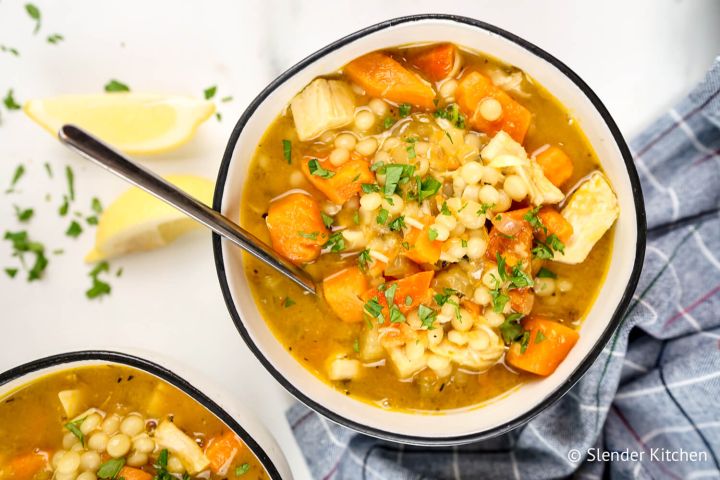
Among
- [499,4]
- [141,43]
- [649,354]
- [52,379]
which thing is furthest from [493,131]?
[52,379]

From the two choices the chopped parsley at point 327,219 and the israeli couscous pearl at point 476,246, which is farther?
the chopped parsley at point 327,219

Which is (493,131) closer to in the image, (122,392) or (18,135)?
(122,392)

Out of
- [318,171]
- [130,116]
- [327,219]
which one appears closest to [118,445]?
[327,219]

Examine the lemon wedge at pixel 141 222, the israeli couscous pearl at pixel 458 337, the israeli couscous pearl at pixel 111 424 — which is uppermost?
the lemon wedge at pixel 141 222

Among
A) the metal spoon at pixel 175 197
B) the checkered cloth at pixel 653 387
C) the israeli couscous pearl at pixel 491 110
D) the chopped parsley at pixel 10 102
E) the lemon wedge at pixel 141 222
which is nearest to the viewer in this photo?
the metal spoon at pixel 175 197

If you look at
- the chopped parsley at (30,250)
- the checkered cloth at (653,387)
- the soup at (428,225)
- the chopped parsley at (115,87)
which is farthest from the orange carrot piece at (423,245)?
the chopped parsley at (30,250)

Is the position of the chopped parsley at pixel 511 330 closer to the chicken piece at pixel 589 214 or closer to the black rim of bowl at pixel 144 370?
the chicken piece at pixel 589 214

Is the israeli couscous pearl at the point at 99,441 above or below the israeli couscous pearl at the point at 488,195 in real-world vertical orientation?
below

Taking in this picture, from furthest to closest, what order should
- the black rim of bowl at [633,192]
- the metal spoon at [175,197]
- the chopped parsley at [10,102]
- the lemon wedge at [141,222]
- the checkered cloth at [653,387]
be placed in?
1. the chopped parsley at [10,102]
2. the checkered cloth at [653,387]
3. the lemon wedge at [141,222]
4. the black rim of bowl at [633,192]
5. the metal spoon at [175,197]
